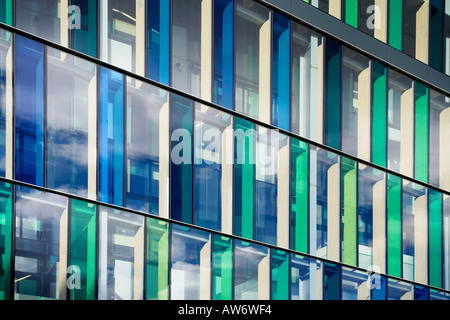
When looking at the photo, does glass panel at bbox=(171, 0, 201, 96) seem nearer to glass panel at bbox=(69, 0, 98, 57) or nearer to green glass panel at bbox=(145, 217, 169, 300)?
glass panel at bbox=(69, 0, 98, 57)

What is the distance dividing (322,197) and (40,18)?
832 centimetres

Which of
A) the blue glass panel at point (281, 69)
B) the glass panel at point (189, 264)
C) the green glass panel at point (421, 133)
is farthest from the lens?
the green glass panel at point (421, 133)

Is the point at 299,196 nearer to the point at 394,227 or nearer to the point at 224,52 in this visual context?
the point at 394,227

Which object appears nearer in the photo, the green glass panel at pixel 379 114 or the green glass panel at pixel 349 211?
the green glass panel at pixel 349 211

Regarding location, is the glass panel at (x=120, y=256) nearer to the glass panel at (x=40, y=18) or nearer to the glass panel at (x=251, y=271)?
the glass panel at (x=251, y=271)

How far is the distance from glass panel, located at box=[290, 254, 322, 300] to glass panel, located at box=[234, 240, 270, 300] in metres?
0.80

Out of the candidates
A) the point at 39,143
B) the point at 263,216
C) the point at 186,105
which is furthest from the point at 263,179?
the point at 39,143

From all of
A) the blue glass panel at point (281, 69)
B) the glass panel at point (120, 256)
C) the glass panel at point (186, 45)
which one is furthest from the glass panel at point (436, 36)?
the glass panel at point (120, 256)

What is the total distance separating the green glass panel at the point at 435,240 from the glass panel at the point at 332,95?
13.2 feet

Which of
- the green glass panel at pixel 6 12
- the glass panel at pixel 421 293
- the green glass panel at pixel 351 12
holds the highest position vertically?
the green glass panel at pixel 351 12

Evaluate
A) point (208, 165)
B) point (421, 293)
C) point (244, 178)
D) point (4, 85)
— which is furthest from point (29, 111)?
point (421, 293)

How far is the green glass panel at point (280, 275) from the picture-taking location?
18875 millimetres

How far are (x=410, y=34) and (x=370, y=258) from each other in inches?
254

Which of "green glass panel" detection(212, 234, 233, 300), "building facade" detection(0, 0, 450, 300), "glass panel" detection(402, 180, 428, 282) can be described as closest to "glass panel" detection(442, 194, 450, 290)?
"building facade" detection(0, 0, 450, 300)
